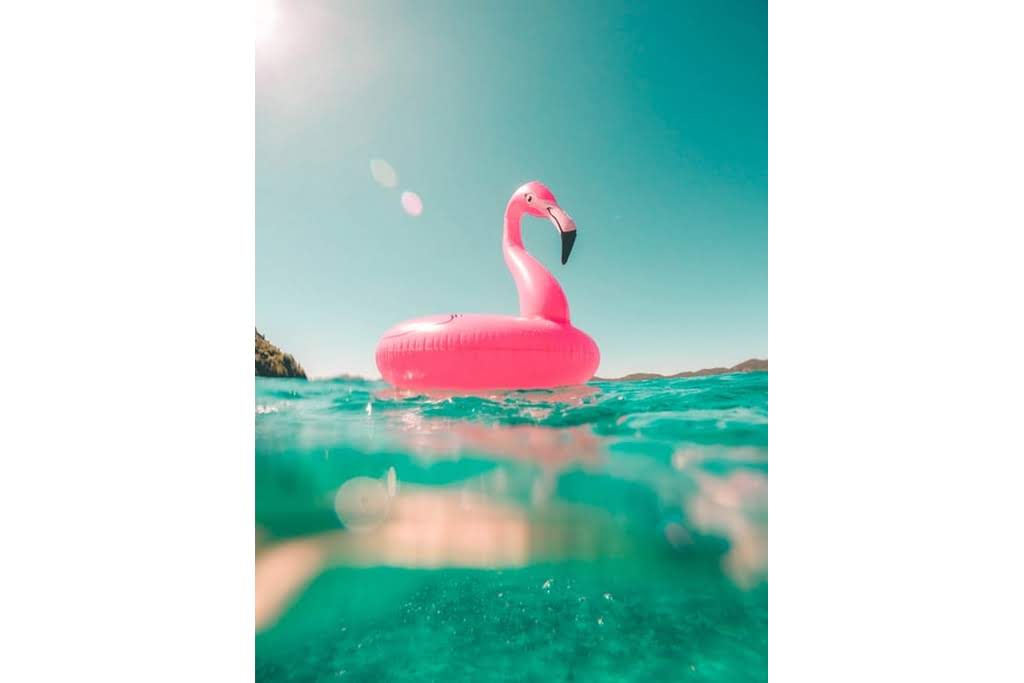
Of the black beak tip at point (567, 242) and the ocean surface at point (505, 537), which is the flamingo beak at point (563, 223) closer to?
the black beak tip at point (567, 242)

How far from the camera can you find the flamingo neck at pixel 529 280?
2168 millimetres

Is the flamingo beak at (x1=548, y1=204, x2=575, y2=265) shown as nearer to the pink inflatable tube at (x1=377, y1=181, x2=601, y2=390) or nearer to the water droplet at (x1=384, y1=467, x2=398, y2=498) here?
the pink inflatable tube at (x1=377, y1=181, x2=601, y2=390)

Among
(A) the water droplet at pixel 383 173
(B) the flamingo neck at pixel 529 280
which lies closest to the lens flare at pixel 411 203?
(A) the water droplet at pixel 383 173

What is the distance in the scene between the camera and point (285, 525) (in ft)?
6.39

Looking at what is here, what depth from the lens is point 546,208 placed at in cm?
211

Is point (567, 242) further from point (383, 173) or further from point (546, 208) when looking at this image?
point (383, 173)

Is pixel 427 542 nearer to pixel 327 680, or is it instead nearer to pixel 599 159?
pixel 327 680

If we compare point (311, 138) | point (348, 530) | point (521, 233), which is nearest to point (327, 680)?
point (348, 530)

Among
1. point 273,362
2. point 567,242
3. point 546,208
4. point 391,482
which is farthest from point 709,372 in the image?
point 273,362

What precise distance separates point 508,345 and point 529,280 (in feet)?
1.35

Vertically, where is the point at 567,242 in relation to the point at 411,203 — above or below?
Answer: below

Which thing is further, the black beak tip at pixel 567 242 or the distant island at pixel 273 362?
the black beak tip at pixel 567 242

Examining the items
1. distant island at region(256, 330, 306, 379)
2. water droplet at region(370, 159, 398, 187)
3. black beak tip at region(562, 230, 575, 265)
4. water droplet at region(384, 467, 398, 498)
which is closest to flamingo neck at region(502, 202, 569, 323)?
black beak tip at region(562, 230, 575, 265)

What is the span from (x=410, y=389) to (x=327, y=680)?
4.41 ft
